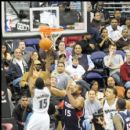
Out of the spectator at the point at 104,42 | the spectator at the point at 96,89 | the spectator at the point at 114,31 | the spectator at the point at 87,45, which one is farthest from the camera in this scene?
the spectator at the point at 114,31

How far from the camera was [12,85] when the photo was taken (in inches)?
456

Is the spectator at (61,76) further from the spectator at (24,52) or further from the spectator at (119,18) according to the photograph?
the spectator at (119,18)

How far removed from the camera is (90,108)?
10.4 meters

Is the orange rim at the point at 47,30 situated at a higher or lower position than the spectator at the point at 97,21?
lower

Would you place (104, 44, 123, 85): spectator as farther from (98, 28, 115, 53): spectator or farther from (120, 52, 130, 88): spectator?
(98, 28, 115, 53): spectator

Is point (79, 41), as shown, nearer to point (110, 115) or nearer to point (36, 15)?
point (36, 15)

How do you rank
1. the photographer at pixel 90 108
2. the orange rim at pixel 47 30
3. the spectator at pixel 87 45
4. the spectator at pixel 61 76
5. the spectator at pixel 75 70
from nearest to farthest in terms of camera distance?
the photographer at pixel 90 108
the spectator at pixel 61 76
the orange rim at pixel 47 30
the spectator at pixel 75 70
the spectator at pixel 87 45

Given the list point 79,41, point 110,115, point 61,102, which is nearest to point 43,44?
point 61,102

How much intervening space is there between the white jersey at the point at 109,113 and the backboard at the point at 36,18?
2.39 m

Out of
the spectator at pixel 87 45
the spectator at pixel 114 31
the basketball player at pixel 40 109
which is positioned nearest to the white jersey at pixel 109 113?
the basketball player at pixel 40 109

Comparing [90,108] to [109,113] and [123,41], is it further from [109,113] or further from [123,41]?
[123,41]

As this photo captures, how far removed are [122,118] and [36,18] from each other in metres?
3.77

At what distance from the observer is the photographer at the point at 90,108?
10.2m

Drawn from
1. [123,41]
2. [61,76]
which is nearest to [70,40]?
[123,41]
